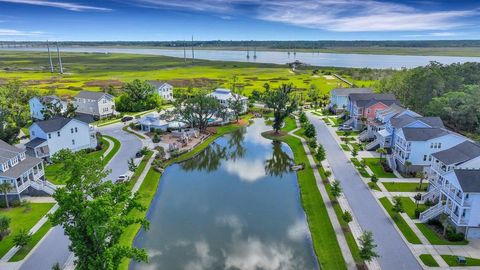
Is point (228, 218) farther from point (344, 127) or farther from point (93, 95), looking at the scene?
point (93, 95)

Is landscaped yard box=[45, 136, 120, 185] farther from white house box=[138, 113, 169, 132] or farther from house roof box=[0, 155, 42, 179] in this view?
white house box=[138, 113, 169, 132]

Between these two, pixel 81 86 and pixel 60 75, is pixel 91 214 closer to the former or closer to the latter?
pixel 81 86

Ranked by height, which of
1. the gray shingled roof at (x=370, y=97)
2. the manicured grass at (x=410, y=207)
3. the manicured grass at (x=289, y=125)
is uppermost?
the gray shingled roof at (x=370, y=97)

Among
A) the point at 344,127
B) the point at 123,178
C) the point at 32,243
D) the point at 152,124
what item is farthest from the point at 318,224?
the point at 152,124

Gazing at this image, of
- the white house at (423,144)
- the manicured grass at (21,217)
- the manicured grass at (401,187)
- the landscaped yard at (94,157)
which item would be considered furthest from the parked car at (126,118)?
the white house at (423,144)

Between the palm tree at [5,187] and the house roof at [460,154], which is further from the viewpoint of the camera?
the house roof at [460,154]

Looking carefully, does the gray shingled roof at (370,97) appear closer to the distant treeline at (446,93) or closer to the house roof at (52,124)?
the distant treeline at (446,93)

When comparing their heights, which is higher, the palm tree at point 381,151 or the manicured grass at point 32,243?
the palm tree at point 381,151

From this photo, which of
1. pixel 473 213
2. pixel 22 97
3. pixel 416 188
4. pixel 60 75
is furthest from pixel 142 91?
pixel 60 75
